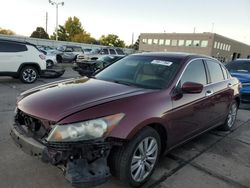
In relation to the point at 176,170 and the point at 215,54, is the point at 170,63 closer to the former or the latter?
the point at 176,170

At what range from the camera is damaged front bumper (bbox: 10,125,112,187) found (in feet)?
7.30

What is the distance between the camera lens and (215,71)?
14.6 feet

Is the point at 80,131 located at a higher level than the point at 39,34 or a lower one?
lower

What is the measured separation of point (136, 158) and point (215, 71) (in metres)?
2.60

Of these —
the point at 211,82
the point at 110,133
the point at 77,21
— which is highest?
the point at 77,21

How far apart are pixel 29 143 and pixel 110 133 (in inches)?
34.5

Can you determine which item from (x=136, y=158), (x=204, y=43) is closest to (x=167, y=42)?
(x=204, y=43)

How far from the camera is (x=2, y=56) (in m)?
8.97

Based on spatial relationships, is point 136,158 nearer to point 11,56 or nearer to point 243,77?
point 243,77

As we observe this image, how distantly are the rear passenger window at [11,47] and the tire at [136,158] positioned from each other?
26.7 ft

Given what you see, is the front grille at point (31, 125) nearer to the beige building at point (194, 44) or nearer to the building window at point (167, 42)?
the beige building at point (194, 44)

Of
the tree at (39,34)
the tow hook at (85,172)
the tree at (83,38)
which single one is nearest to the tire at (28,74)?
the tow hook at (85,172)

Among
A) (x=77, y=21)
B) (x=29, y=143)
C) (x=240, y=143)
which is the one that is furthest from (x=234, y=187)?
(x=77, y=21)

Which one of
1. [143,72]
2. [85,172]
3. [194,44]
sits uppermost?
[194,44]
